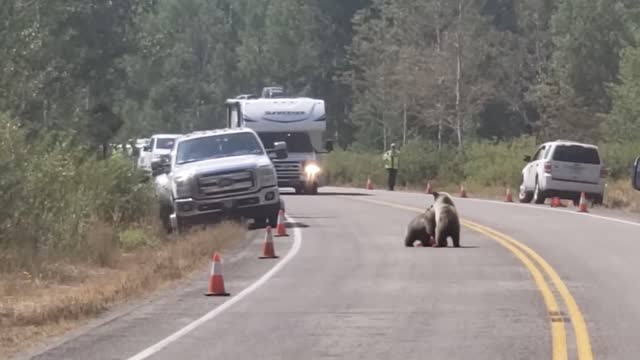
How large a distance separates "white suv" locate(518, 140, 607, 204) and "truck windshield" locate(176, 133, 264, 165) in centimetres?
1155

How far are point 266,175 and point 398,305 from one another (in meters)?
13.6

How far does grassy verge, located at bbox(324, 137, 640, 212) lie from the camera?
5391cm

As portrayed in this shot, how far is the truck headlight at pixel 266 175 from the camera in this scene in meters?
30.3

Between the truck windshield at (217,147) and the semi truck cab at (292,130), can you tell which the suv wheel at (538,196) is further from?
the truck windshield at (217,147)

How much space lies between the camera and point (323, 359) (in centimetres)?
1276

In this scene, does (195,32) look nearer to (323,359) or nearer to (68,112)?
(68,112)

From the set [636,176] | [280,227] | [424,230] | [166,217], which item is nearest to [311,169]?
[166,217]

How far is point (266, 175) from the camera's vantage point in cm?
3039

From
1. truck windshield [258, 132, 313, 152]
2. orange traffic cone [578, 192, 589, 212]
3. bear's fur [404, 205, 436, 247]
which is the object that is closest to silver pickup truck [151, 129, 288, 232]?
bear's fur [404, 205, 436, 247]

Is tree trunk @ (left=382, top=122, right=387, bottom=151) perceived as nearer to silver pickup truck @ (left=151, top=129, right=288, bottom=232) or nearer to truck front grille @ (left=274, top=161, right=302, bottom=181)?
truck front grille @ (left=274, top=161, right=302, bottom=181)

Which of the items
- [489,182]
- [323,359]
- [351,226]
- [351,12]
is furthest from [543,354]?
[351,12]

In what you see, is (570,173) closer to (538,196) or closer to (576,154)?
(576,154)

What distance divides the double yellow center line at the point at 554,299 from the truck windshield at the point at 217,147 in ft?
17.6

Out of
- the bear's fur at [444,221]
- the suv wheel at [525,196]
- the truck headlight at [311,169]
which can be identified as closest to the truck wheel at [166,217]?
the bear's fur at [444,221]
